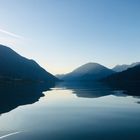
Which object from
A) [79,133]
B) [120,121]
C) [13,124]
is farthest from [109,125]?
[13,124]

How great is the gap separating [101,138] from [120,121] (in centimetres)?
1310

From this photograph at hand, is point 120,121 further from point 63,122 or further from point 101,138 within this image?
point 101,138

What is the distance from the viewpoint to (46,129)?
36562mm

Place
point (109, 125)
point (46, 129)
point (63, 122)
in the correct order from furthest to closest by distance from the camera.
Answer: point (63, 122), point (109, 125), point (46, 129)

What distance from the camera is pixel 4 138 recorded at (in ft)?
100

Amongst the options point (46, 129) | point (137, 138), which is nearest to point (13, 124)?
point (46, 129)

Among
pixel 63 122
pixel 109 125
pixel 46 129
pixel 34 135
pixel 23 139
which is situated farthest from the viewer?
pixel 63 122

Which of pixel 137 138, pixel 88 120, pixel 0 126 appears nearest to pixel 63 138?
pixel 137 138

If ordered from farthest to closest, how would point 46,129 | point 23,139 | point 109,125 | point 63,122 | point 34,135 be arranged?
point 63,122
point 109,125
point 46,129
point 34,135
point 23,139

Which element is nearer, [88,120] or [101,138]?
[101,138]

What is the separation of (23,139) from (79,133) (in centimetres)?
759

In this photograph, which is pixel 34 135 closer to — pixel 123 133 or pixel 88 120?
pixel 123 133

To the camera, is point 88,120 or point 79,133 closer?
point 79,133

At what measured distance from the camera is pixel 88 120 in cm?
4538
